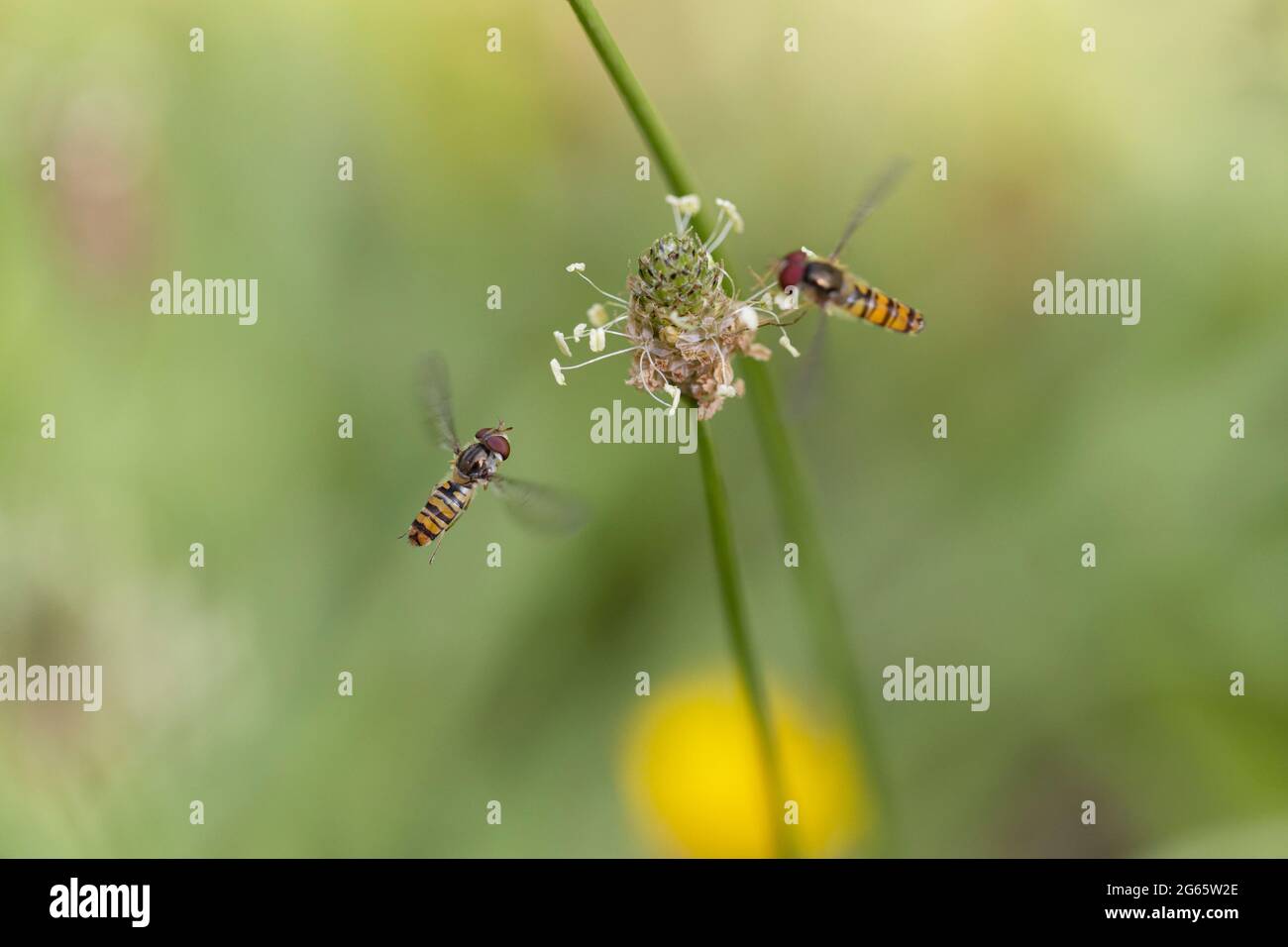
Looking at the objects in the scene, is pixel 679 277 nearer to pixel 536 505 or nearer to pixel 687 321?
pixel 687 321

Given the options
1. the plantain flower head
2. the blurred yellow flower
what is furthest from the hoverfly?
the blurred yellow flower

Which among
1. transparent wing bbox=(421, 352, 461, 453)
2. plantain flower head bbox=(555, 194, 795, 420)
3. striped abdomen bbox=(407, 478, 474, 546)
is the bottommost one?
striped abdomen bbox=(407, 478, 474, 546)

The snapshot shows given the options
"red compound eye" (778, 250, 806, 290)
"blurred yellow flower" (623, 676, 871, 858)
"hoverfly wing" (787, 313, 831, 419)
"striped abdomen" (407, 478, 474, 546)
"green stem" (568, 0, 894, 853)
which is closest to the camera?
"green stem" (568, 0, 894, 853)

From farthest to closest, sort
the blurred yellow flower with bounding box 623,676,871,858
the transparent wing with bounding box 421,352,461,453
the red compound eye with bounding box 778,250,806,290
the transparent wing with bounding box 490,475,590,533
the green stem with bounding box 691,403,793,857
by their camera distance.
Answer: the blurred yellow flower with bounding box 623,676,871,858, the transparent wing with bounding box 421,352,461,453, the transparent wing with bounding box 490,475,590,533, the red compound eye with bounding box 778,250,806,290, the green stem with bounding box 691,403,793,857

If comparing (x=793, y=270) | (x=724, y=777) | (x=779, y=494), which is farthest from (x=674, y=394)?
(x=724, y=777)

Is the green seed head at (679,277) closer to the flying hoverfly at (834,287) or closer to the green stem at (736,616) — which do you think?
the green stem at (736,616)

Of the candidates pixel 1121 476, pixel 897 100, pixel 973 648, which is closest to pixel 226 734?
pixel 973 648

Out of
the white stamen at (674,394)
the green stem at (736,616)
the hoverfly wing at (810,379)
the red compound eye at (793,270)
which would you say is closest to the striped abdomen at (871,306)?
the red compound eye at (793,270)

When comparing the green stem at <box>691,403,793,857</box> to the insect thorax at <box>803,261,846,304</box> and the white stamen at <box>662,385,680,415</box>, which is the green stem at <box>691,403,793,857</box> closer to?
the white stamen at <box>662,385,680,415</box>
